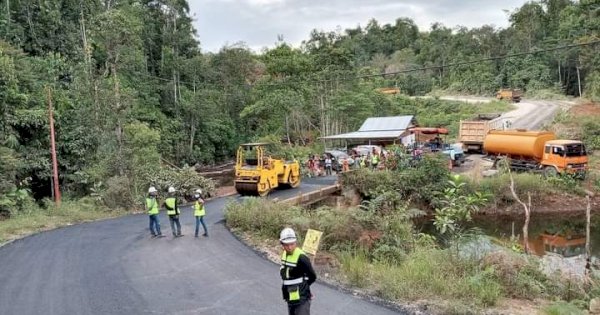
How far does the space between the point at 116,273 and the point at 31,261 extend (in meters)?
3.08

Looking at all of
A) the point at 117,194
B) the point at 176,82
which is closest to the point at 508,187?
the point at 117,194

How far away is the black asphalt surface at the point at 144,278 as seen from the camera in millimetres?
9492

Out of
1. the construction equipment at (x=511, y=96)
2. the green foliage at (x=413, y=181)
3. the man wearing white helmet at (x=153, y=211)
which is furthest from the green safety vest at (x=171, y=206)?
the construction equipment at (x=511, y=96)

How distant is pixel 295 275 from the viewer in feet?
21.1

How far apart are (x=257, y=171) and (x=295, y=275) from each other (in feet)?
54.5

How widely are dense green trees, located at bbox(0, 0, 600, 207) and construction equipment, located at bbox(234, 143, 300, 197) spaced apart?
201 inches

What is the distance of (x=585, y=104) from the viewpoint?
4522 centimetres

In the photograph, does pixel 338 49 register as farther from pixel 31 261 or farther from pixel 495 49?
pixel 31 261

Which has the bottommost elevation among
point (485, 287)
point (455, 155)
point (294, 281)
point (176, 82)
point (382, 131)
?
point (485, 287)

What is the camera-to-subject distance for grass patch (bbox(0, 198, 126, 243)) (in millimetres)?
17938

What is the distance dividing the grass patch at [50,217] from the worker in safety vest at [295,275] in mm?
13716

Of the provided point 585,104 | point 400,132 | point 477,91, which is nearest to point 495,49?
point 477,91

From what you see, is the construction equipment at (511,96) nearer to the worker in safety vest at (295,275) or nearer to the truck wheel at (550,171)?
the truck wheel at (550,171)

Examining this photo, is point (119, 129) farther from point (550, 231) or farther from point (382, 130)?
point (382, 130)
